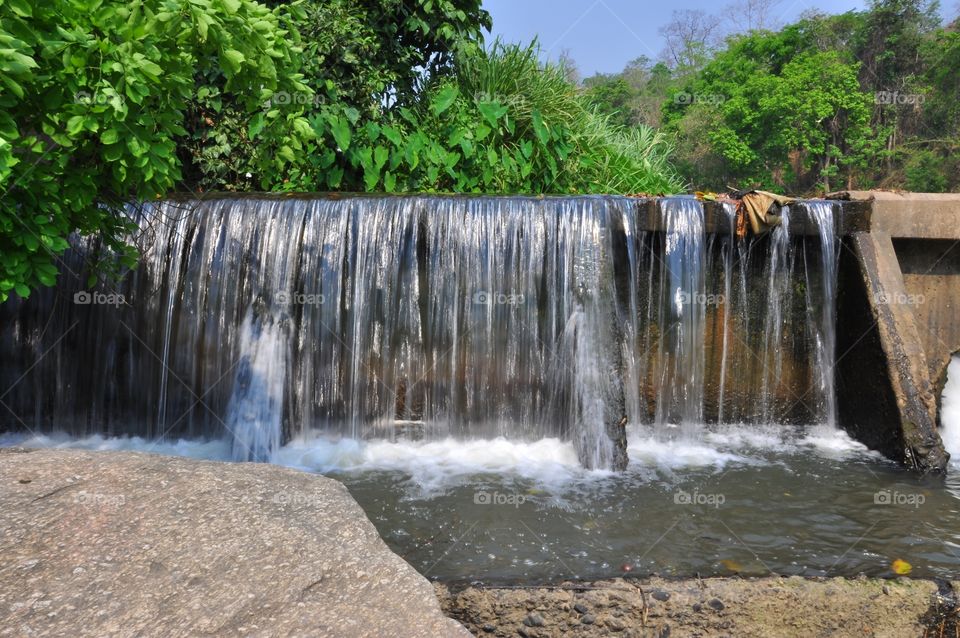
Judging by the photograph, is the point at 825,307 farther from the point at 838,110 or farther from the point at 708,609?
the point at 838,110

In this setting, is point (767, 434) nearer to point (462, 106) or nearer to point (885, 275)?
point (885, 275)

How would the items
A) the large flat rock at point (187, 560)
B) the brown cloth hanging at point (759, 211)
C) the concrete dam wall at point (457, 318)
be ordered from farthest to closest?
the brown cloth hanging at point (759, 211) < the concrete dam wall at point (457, 318) < the large flat rock at point (187, 560)

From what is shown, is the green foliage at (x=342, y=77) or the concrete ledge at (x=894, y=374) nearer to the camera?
the concrete ledge at (x=894, y=374)

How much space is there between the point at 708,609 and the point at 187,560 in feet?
7.19

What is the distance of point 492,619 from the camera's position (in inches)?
126

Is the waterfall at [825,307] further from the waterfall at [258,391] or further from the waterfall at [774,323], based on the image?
the waterfall at [258,391]

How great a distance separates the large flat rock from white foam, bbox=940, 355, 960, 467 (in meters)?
6.16

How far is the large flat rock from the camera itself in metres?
2.04

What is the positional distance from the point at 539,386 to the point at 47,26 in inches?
174

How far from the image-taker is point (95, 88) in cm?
358

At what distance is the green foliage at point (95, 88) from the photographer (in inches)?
134

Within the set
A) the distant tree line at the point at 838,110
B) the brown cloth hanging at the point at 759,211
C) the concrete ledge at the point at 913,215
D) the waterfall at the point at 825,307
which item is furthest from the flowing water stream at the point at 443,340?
the distant tree line at the point at 838,110

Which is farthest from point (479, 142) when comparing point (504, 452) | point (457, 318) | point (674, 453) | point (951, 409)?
point (951, 409)

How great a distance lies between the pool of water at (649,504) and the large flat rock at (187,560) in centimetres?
28
